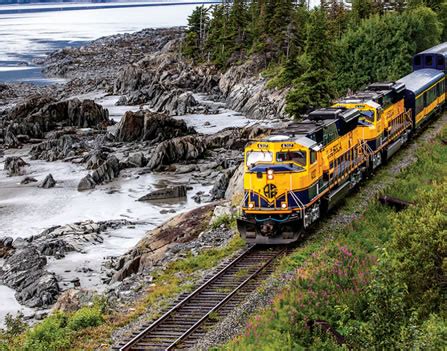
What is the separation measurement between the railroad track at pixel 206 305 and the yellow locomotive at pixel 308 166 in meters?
1.33

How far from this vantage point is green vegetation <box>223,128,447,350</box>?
14914 mm

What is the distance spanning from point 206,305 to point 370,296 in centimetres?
853

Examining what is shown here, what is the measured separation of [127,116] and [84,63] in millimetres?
88808

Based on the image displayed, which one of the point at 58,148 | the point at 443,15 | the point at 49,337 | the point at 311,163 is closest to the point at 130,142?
the point at 58,148

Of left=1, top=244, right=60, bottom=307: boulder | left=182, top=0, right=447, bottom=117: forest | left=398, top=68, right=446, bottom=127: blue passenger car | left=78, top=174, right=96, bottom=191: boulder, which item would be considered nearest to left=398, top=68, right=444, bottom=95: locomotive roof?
left=398, top=68, right=446, bottom=127: blue passenger car

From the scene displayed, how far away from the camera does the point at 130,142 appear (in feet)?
252

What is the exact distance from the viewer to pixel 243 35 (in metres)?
113

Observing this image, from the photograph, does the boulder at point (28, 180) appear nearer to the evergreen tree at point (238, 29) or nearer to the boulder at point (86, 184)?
the boulder at point (86, 184)

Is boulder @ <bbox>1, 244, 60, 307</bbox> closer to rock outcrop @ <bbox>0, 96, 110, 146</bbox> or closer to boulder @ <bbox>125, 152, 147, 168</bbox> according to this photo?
boulder @ <bbox>125, 152, 147, 168</bbox>

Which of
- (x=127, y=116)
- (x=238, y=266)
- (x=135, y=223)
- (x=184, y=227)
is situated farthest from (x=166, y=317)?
(x=127, y=116)

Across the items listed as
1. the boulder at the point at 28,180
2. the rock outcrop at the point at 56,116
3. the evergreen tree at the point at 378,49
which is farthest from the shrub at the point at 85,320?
the rock outcrop at the point at 56,116

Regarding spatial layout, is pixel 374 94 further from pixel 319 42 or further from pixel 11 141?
pixel 11 141

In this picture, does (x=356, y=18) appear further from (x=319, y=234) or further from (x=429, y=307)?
(x=429, y=307)

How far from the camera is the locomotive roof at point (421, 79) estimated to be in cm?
4701
